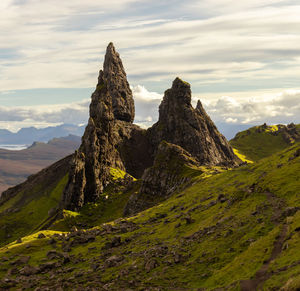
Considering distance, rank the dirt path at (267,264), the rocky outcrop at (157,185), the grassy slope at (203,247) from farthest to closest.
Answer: the rocky outcrop at (157,185) → the grassy slope at (203,247) → the dirt path at (267,264)

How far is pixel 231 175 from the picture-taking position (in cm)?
16638

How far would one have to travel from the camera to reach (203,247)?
3391 inches

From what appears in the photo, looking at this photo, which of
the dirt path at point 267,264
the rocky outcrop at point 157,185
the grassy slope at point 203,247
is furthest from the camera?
the rocky outcrop at point 157,185

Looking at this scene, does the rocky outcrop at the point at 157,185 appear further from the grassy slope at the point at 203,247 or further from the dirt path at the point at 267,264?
the dirt path at the point at 267,264

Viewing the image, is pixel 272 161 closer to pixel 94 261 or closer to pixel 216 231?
pixel 216 231

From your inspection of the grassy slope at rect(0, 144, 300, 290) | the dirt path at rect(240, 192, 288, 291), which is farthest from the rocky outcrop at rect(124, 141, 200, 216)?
the dirt path at rect(240, 192, 288, 291)

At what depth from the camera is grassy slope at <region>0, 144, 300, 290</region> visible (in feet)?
218

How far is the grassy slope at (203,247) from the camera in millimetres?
66500

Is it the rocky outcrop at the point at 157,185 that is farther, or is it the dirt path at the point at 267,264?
the rocky outcrop at the point at 157,185

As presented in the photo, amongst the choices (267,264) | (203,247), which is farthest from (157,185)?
(267,264)

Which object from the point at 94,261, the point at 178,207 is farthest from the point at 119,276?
the point at 178,207

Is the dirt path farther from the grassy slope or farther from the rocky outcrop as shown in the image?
the rocky outcrop

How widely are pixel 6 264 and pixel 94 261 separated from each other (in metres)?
32.7

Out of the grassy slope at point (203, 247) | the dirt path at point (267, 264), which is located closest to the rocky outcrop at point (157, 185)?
the grassy slope at point (203, 247)
